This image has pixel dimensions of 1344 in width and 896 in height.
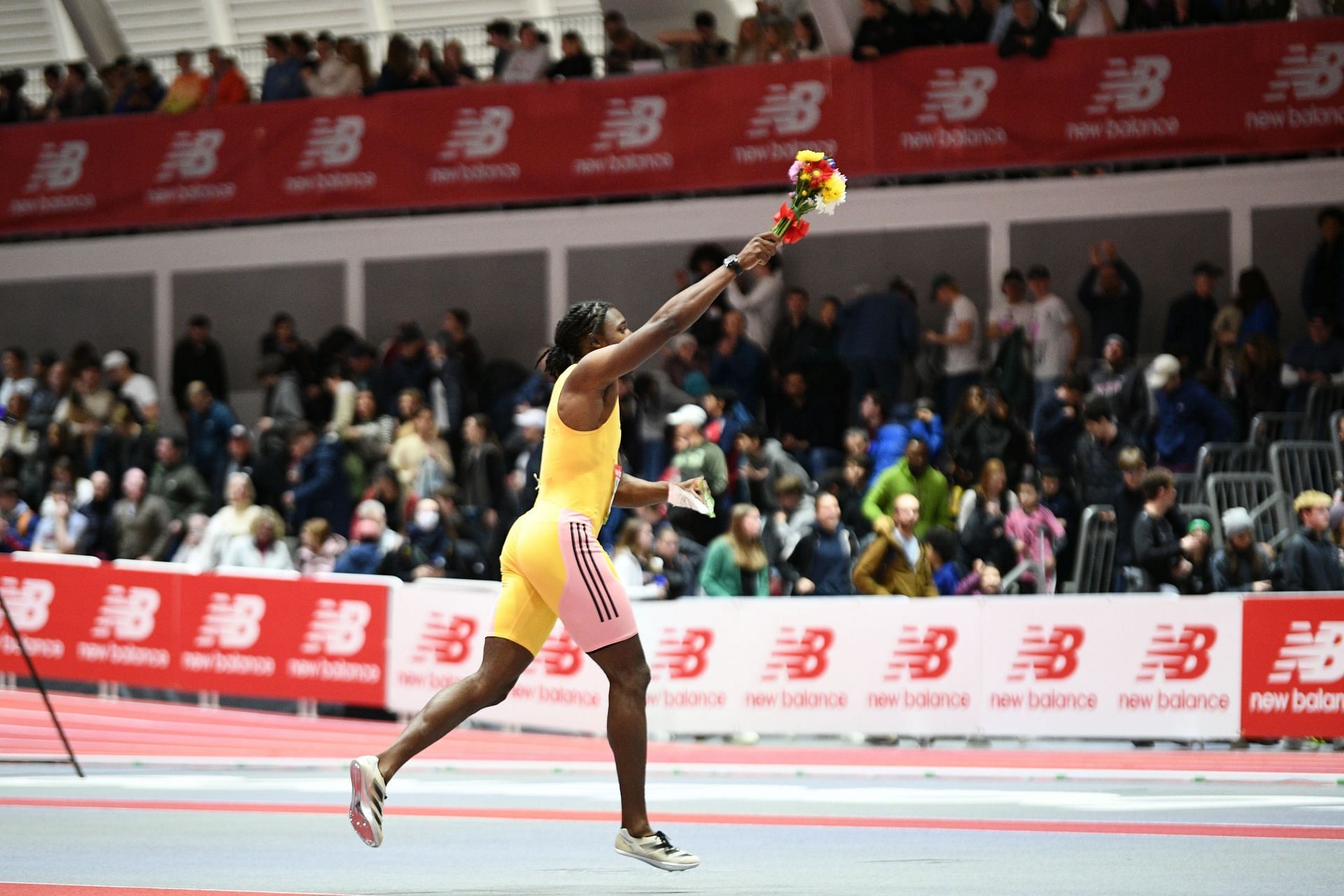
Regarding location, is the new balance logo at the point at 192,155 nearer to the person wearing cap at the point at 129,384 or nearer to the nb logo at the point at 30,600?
the person wearing cap at the point at 129,384

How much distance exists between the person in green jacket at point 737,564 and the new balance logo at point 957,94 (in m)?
6.01

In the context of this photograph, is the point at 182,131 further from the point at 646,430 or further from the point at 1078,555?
the point at 1078,555

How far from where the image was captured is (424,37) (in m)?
28.1

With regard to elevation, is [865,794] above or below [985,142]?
below

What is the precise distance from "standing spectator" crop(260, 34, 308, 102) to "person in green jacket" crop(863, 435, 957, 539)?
997 cm

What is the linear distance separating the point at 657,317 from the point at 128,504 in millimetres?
14724

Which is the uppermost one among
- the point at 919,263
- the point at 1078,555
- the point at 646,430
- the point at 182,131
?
the point at 182,131

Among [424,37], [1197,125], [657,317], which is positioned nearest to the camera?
[657,317]

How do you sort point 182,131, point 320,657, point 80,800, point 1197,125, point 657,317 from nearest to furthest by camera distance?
1. point 657,317
2. point 80,800
3. point 320,657
4. point 1197,125
5. point 182,131

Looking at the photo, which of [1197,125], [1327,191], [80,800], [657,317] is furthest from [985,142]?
[657,317]

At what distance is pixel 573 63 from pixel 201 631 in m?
8.39

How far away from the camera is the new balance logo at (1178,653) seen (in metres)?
14.7

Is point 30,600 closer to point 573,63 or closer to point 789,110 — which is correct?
point 573,63

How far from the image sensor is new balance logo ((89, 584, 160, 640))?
17875 mm
